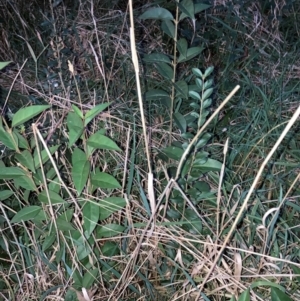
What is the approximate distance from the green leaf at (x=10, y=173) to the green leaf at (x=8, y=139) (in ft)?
0.22

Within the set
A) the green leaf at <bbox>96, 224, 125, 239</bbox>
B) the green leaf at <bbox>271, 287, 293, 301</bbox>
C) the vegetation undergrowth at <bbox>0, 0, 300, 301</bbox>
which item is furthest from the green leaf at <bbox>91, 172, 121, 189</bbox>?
the green leaf at <bbox>271, 287, 293, 301</bbox>

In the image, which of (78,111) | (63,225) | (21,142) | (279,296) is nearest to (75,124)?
(78,111)

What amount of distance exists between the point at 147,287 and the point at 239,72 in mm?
1025

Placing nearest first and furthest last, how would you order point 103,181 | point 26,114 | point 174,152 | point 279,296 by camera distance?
point 279,296, point 26,114, point 103,181, point 174,152

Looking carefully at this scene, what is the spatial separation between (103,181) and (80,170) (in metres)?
0.07

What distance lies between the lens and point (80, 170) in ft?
3.86

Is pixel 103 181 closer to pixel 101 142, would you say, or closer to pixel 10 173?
pixel 101 142

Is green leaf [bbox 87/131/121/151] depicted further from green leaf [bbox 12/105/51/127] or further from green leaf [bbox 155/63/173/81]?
green leaf [bbox 155/63/173/81]

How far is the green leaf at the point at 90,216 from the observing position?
1186 mm

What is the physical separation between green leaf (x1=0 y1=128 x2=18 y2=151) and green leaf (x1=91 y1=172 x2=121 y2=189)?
0.65 ft

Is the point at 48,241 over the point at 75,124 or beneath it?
beneath

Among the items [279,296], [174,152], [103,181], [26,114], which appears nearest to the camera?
[279,296]

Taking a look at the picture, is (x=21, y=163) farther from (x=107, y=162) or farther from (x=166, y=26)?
(x=166, y=26)

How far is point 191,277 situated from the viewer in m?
1.23
